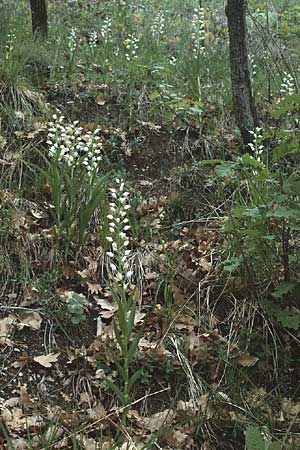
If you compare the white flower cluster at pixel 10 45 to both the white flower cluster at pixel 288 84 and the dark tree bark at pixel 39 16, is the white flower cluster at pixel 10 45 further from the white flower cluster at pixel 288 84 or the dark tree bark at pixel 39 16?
the white flower cluster at pixel 288 84

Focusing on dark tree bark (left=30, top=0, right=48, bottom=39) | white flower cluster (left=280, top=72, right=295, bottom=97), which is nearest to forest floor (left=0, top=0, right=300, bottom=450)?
white flower cluster (left=280, top=72, right=295, bottom=97)

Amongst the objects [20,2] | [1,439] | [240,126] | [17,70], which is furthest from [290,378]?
[20,2]

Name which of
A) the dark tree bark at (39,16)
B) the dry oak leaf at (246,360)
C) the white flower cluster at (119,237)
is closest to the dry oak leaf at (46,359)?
the white flower cluster at (119,237)

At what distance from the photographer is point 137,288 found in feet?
11.3

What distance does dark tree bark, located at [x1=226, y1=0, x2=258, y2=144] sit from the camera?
428 cm

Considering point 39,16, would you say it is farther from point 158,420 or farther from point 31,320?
point 158,420

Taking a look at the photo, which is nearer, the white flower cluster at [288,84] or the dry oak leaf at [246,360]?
the dry oak leaf at [246,360]

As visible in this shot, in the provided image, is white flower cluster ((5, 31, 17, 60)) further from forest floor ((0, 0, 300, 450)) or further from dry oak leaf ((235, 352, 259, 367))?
dry oak leaf ((235, 352, 259, 367))

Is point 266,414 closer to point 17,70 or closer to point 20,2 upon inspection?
point 17,70

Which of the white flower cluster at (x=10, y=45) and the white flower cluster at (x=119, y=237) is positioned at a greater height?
the white flower cluster at (x=10, y=45)

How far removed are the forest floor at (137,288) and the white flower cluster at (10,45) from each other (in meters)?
0.02

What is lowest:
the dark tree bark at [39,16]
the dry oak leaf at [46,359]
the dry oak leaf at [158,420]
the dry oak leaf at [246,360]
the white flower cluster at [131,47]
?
the dry oak leaf at [158,420]

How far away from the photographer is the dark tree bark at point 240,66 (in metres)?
4.28

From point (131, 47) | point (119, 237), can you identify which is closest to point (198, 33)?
point (131, 47)
